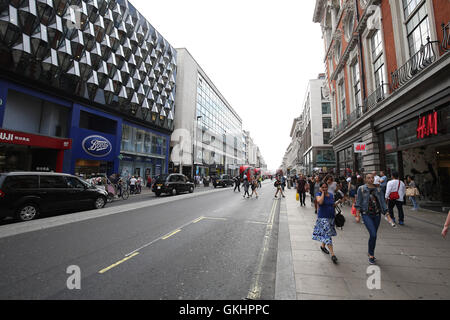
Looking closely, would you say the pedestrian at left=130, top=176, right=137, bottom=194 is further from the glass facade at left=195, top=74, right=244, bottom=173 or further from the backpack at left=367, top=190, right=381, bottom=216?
the glass facade at left=195, top=74, right=244, bottom=173

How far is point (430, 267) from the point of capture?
3779 mm

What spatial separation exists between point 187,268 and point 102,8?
29493mm

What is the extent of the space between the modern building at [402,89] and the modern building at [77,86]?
24.9 meters

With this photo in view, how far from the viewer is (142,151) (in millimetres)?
29594

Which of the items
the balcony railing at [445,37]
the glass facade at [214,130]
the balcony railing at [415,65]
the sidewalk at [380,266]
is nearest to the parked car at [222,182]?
the glass facade at [214,130]

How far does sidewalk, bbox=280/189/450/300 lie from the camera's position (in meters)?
2.94

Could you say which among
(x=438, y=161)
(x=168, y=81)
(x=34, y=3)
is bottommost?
(x=438, y=161)

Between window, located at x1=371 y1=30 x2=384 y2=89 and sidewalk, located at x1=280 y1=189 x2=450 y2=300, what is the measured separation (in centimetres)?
1101

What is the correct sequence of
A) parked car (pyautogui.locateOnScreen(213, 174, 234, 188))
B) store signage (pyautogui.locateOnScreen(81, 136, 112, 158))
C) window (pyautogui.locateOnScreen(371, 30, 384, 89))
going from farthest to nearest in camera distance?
1. parked car (pyautogui.locateOnScreen(213, 174, 234, 188))
2. store signage (pyautogui.locateOnScreen(81, 136, 112, 158))
3. window (pyautogui.locateOnScreen(371, 30, 384, 89))

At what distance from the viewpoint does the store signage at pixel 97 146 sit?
813 inches

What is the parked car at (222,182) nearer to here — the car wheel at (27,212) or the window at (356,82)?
the window at (356,82)

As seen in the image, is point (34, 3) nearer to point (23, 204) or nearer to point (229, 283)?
point (23, 204)

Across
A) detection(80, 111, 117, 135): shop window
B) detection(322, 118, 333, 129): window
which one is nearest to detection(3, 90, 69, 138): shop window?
detection(80, 111, 117, 135): shop window

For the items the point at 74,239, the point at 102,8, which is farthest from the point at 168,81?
the point at 74,239
